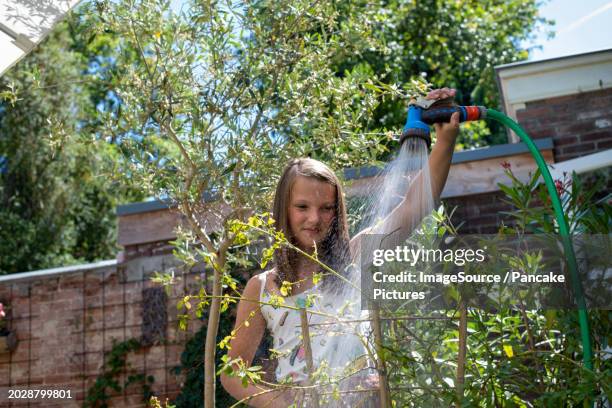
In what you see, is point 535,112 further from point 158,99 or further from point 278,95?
point 158,99

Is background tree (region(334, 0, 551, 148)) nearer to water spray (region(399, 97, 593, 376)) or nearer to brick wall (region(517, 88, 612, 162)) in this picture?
brick wall (region(517, 88, 612, 162))

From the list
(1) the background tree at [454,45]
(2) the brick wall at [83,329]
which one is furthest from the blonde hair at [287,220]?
(1) the background tree at [454,45]

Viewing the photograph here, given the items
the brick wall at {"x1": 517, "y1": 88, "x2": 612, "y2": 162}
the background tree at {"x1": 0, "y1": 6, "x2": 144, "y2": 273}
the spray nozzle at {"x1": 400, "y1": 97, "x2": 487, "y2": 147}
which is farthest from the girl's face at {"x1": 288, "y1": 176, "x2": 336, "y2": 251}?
the background tree at {"x1": 0, "y1": 6, "x2": 144, "y2": 273}

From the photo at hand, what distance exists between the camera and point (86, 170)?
11859 millimetres

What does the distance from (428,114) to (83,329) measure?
4442 mm

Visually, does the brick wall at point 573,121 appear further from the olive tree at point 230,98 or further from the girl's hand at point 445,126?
the girl's hand at point 445,126

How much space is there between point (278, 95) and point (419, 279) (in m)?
1.78

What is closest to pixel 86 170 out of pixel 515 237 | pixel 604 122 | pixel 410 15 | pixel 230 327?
pixel 410 15

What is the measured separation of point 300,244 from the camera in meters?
2.09

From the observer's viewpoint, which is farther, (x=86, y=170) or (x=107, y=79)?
(x=86, y=170)

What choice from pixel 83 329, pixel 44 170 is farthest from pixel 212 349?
pixel 44 170

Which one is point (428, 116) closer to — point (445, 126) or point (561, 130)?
point (445, 126)

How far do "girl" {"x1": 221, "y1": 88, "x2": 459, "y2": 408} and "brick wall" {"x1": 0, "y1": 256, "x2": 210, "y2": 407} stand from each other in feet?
10.7

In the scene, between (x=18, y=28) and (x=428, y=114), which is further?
(x=18, y=28)
